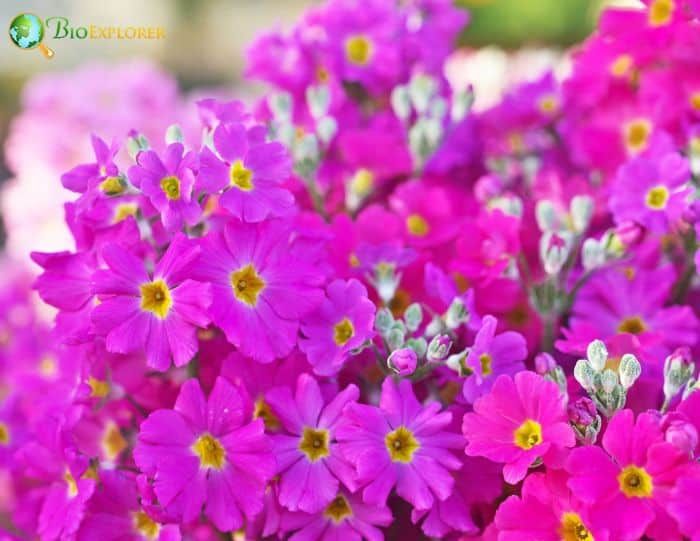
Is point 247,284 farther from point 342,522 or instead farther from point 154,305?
point 342,522

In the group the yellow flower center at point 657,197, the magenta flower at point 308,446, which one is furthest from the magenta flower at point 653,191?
the magenta flower at point 308,446

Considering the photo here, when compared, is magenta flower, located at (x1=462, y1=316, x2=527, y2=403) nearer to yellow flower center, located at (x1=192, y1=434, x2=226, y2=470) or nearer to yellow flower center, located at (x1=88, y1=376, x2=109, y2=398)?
yellow flower center, located at (x1=192, y1=434, x2=226, y2=470)

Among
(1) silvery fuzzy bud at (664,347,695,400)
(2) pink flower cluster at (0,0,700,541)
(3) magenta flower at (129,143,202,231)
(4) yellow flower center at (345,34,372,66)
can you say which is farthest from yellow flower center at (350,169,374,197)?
(1) silvery fuzzy bud at (664,347,695,400)

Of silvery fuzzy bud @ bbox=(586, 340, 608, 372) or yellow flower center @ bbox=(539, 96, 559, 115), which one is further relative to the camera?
yellow flower center @ bbox=(539, 96, 559, 115)

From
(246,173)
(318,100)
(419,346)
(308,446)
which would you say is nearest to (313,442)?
(308,446)

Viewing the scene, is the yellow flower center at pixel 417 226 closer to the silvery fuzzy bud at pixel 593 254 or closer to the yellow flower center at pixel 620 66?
the silvery fuzzy bud at pixel 593 254

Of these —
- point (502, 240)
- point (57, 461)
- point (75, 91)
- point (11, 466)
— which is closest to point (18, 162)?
point (75, 91)
